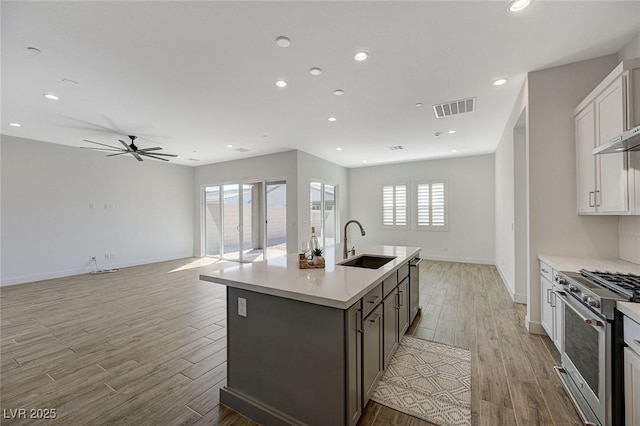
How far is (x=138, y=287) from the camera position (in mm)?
4820

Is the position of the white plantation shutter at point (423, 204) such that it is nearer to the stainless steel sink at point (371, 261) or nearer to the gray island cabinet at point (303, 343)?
the stainless steel sink at point (371, 261)

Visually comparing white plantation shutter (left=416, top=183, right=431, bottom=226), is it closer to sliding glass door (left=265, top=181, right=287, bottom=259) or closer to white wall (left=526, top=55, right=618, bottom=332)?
sliding glass door (left=265, top=181, right=287, bottom=259)

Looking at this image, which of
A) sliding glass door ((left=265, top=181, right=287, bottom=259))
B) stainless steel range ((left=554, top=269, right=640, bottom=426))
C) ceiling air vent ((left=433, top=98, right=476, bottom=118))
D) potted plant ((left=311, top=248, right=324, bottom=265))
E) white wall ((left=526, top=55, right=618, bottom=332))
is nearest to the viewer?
stainless steel range ((left=554, top=269, right=640, bottom=426))

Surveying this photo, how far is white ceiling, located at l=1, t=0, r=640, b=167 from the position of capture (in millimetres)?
1963

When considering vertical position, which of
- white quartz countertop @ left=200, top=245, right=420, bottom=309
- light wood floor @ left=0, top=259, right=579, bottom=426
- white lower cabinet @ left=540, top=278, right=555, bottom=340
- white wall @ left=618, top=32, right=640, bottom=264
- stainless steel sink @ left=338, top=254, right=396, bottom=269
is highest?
white wall @ left=618, top=32, right=640, bottom=264

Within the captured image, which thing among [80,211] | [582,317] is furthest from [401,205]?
[80,211]

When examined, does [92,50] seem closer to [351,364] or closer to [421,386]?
[351,364]

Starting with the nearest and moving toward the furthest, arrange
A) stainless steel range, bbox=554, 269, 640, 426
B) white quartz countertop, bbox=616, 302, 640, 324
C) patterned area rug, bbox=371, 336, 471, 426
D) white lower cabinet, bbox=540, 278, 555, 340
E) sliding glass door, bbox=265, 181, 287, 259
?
1. white quartz countertop, bbox=616, 302, 640, 324
2. stainless steel range, bbox=554, 269, 640, 426
3. patterned area rug, bbox=371, 336, 471, 426
4. white lower cabinet, bbox=540, 278, 555, 340
5. sliding glass door, bbox=265, 181, 287, 259

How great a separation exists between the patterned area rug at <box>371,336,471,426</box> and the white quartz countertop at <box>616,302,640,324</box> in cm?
111

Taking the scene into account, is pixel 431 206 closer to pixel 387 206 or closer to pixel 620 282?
pixel 387 206

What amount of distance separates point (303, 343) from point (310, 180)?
5.37m

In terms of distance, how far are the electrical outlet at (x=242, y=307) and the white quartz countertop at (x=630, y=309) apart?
2141 millimetres

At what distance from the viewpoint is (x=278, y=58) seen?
99.7 inches

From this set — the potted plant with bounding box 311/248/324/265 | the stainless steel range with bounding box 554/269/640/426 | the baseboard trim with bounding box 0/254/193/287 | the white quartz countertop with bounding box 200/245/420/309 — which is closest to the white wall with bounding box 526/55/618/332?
the stainless steel range with bounding box 554/269/640/426
